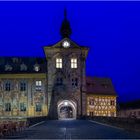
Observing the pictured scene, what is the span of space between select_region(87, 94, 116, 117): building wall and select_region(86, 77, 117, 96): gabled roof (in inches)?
46.1

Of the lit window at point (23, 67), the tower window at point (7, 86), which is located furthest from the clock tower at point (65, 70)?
the tower window at point (7, 86)

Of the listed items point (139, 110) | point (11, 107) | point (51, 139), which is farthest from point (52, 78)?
point (51, 139)

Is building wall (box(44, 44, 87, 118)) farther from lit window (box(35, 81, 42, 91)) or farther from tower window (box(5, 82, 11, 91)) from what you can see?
tower window (box(5, 82, 11, 91))

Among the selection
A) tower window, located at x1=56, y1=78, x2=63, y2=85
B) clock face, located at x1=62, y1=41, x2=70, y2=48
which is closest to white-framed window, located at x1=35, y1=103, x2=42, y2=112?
tower window, located at x1=56, y1=78, x2=63, y2=85

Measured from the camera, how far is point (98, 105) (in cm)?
8081

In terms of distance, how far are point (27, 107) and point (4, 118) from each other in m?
4.10

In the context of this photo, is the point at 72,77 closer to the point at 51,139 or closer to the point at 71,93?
the point at 71,93

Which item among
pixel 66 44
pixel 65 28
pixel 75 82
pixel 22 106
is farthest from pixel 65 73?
pixel 22 106

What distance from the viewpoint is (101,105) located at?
268 feet

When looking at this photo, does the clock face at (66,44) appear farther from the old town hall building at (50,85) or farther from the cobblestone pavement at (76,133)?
the cobblestone pavement at (76,133)

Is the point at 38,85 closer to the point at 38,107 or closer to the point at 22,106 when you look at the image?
the point at 38,107

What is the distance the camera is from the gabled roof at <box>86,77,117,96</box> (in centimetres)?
8345

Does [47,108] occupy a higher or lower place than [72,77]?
lower

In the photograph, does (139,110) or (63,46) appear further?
(139,110)
